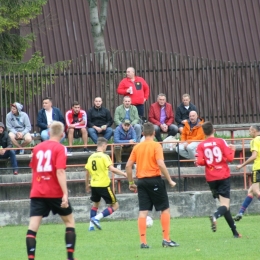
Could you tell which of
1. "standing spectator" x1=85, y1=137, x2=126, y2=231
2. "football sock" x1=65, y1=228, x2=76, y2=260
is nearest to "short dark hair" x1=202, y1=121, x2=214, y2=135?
"standing spectator" x1=85, y1=137, x2=126, y2=231

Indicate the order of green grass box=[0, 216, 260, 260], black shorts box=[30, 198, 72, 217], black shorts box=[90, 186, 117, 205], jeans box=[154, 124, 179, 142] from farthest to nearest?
jeans box=[154, 124, 179, 142], black shorts box=[90, 186, 117, 205], green grass box=[0, 216, 260, 260], black shorts box=[30, 198, 72, 217]

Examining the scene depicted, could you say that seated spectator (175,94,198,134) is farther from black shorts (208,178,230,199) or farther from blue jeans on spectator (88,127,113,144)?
black shorts (208,178,230,199)

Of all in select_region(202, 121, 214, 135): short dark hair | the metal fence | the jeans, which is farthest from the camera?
the metal fence

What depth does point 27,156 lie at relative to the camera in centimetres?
2161

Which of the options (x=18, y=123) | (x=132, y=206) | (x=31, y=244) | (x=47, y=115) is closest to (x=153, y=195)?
(x=31, y=244)

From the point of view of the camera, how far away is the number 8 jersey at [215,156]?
14273 millimetres

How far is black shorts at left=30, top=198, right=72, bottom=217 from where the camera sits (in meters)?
11.6

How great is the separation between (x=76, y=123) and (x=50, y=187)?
10.6 m

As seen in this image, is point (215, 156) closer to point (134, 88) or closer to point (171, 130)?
point (171, 130)

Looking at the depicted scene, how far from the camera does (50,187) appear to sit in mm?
11500

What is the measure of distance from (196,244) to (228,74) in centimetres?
1126

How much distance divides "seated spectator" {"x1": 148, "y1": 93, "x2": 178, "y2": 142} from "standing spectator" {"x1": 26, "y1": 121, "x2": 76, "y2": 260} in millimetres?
10720

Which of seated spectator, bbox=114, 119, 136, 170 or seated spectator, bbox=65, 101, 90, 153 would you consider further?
seated spectator, bbox=65, 101, 90, 153

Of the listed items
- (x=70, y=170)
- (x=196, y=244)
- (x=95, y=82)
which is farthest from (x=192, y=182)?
(x=196, y=244)
